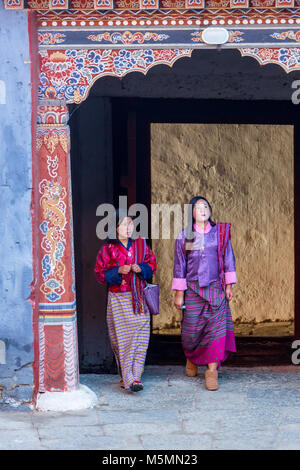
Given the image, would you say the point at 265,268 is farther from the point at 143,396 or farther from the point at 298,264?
the point at 143,396

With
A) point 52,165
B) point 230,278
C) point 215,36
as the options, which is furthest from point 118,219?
point 215,36

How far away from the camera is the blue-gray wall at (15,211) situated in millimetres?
6566

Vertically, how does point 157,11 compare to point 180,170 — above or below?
above

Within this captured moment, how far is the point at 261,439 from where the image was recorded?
5.95m

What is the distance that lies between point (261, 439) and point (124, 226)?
202cm

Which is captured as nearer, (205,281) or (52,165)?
(52,165)

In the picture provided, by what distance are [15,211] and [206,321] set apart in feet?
5.94

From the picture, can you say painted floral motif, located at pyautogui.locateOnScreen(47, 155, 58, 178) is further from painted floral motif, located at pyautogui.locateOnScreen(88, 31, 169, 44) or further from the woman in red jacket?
painted floral motif, located at pyautogui.locateOnScreen(88, 31, 169, 44)

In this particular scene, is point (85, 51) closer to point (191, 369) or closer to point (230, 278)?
point (230, 278)

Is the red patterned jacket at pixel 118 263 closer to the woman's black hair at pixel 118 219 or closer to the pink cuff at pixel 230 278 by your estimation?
the woman's black hair at pixel 118 219

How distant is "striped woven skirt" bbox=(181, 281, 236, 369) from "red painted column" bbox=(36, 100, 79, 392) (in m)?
1.06

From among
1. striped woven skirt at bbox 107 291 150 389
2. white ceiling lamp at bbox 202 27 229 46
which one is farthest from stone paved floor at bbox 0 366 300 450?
white ceiling lamp at bbox 202 27 229 46

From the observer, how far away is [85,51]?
21.8 feet
